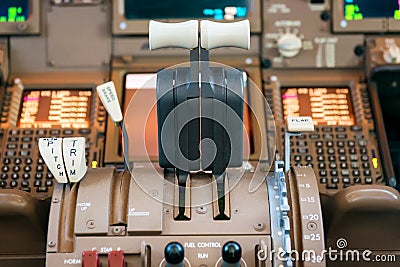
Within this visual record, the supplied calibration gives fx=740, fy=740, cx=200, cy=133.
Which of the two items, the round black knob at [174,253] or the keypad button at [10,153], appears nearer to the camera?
the round black knob at [174,253]

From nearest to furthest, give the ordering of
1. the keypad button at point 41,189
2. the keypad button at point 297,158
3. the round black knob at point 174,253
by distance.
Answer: the round black knob at point 174,253, the keypad button at point 41,189, the keypad button at point 297,158

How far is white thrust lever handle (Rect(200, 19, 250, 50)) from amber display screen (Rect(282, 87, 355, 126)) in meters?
1.00

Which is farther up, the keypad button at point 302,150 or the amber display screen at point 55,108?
the amber display screen at point 55,108

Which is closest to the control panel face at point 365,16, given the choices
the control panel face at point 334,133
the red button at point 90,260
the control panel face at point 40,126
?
the control panel face at point 334,133

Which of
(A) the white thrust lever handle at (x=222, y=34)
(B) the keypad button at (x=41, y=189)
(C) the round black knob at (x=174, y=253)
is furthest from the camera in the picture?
(B) the keypad button at (x=41, y=189)

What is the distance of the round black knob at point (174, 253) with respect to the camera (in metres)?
1.85

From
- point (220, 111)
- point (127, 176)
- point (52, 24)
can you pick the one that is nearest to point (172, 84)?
point (220, 111)

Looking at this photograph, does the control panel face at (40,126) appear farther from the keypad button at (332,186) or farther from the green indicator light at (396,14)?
the green indicator light at (396,14)

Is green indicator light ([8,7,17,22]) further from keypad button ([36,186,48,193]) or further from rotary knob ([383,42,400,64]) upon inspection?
rotary knob ([383,42,400,64])

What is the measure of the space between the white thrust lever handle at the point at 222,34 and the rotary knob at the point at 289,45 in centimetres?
109

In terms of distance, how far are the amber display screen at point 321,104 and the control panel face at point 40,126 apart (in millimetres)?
771

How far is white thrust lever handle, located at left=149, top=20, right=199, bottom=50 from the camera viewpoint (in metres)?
2.02

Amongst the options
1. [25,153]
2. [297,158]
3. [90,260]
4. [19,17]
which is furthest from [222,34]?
[19,17]

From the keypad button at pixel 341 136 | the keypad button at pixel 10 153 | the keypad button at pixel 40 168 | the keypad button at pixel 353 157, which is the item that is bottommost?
the keypad button at pixel 40 168
